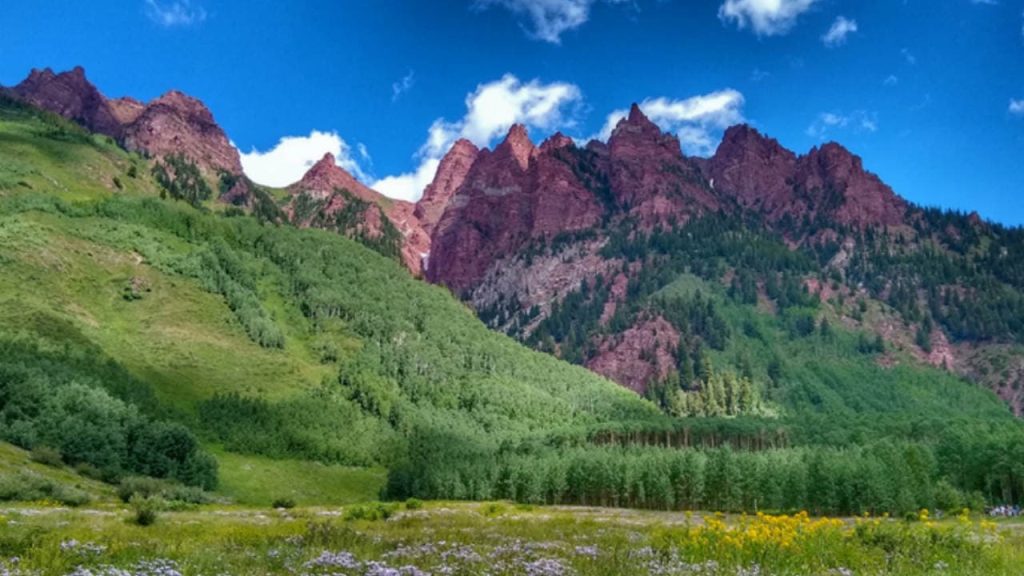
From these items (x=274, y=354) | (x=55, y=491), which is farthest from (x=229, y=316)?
(x=55, y=491)

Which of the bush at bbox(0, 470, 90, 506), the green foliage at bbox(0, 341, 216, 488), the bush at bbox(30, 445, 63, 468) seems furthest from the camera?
the green foliage at bbox(0, 341, 216, 488)

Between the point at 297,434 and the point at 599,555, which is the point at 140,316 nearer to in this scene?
the point at 297,434

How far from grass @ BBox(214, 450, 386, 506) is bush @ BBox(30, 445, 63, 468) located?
28.6 meters

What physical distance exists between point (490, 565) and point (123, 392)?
140875 millimetres

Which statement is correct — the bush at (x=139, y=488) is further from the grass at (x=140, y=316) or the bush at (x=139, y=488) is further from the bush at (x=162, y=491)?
the grass at (x=140, y=316)

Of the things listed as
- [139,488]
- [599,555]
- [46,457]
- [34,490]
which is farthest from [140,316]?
[599,555]

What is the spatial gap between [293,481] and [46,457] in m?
49.8

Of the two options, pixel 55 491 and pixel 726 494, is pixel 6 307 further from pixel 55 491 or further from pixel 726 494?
pixel 726 494

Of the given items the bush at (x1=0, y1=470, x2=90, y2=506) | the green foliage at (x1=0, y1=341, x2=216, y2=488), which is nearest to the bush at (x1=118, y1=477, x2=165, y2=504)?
the bush at (x1=0, y1=470, x2=90, y2=506)

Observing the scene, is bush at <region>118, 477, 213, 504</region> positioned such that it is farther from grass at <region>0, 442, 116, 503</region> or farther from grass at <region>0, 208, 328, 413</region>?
grass at <region>0, 208, 328, 413</region>

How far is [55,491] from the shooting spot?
213ft

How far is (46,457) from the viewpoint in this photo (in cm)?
8919

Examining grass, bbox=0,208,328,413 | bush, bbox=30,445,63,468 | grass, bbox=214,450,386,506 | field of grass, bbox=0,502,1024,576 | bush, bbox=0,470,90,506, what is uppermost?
grass, bbox=0,208,328,413

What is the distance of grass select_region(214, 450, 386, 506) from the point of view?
12068 cm
